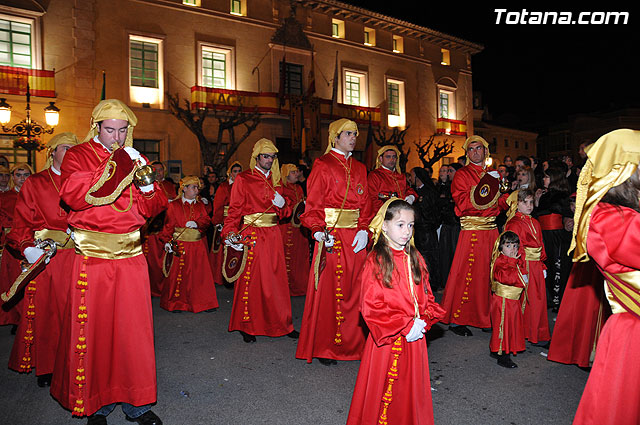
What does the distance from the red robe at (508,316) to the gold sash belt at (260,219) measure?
9.48ft

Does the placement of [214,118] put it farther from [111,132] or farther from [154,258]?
[111,132]

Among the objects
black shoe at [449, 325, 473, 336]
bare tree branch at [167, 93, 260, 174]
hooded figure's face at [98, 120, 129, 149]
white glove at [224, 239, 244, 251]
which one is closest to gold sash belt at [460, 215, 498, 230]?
black shoe at [449, 325, 473, 336]

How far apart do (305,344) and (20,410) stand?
8.76ft

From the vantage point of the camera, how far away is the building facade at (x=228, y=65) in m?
18.2

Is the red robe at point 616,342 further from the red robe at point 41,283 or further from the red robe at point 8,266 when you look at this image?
the red robe at point 8,266

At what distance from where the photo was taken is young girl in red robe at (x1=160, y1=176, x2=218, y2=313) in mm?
7418

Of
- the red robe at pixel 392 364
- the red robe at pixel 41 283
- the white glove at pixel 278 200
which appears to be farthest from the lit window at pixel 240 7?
the red robe at pixel 392 364

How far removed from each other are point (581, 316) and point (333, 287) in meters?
2.54

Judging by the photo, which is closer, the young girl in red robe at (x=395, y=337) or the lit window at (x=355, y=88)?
the young girl in red robe at (x=395, y=337)

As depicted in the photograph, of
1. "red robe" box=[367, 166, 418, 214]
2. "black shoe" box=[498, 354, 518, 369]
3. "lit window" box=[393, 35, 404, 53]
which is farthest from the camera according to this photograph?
"lit window" box=[393, 35, 404, 53]

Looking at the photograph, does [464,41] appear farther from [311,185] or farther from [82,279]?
[82,279]

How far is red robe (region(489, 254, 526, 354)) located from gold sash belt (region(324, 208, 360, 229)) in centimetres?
175

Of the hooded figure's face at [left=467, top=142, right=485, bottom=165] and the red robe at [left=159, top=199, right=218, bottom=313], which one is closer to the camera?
the hooded figure's face at [left=467, top=142, right=485, bottom=165]

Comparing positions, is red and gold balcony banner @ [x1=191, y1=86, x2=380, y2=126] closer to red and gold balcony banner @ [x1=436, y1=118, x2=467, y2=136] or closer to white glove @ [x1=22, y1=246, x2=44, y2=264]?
red and gold balcony banner @ [x1=436, y1=118, x2=467, y2=136]
